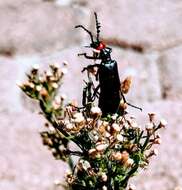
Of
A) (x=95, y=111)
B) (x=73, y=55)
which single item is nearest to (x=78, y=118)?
(x=95, y=111)

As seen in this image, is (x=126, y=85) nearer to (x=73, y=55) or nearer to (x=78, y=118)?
(x=78, y=118)

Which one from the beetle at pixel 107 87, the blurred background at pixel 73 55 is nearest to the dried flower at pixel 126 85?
the beetle at pixel 107 87

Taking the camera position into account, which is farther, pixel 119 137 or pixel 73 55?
pixel 73 55

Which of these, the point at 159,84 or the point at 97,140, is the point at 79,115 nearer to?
the point at 97,140

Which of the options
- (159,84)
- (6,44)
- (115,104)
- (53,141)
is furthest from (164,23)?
(115,104)

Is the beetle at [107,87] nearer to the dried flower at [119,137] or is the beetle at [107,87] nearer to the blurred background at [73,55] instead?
the dried flower at [119,137]

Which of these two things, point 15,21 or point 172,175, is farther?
point 15,21

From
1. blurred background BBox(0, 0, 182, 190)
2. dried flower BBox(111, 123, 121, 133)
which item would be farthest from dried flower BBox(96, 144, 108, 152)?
blurred background BBox(0, 0, 182, 190)

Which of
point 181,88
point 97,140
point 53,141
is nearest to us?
point 97,140

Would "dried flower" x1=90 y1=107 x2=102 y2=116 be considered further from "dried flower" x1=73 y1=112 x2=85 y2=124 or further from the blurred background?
the blurred background
